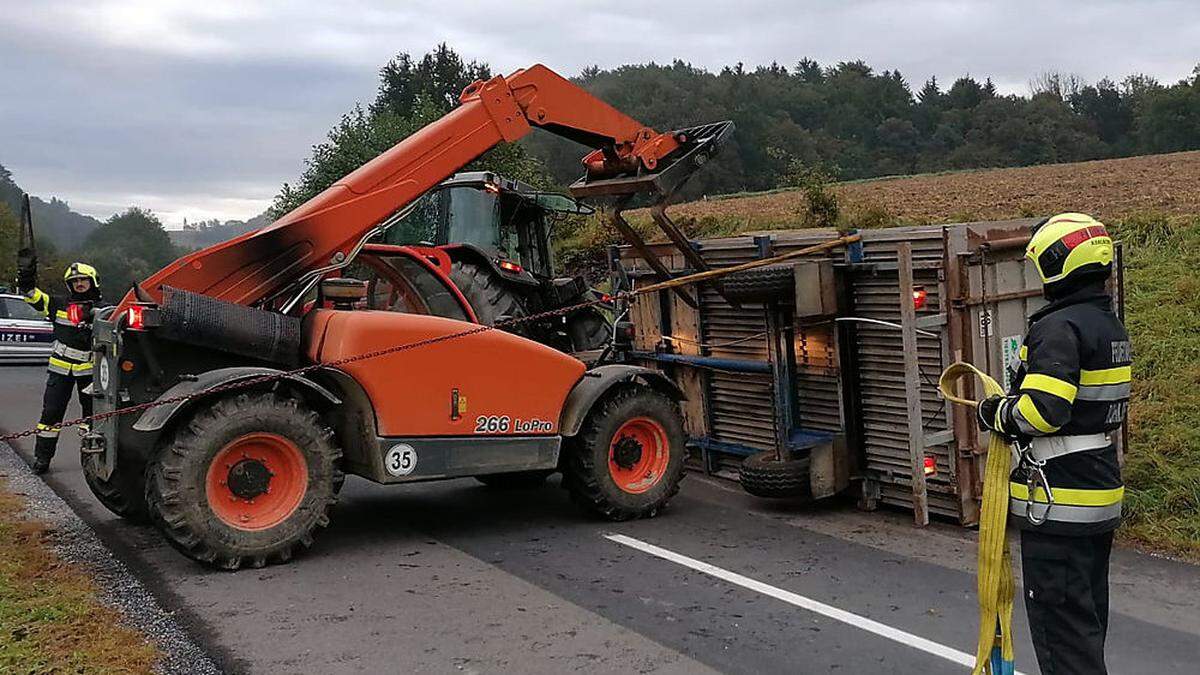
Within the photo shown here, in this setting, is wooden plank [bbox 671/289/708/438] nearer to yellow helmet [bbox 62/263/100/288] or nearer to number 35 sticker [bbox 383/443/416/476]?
number 35 sticker [bbox 383/443/416/476]

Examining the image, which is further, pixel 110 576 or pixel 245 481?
pixel 245 481

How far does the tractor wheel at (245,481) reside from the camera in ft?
19.2

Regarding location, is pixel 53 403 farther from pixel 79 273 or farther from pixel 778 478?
pixel 778 478

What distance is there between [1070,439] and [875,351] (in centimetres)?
351

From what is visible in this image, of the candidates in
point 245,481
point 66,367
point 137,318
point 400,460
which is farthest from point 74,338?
point 400,460

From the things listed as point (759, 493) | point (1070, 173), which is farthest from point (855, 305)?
point (1070, 173)

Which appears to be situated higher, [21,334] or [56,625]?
[21,334]

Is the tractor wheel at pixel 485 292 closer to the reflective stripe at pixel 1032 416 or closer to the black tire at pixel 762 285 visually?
the black tire at pixel 762 285

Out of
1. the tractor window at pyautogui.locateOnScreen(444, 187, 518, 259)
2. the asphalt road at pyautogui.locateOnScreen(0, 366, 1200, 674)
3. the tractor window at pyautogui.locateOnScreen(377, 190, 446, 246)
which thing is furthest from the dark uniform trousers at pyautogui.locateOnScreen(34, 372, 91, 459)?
the tractor window at pyautogui.locateOnScreen(444, 187, 518, 259)

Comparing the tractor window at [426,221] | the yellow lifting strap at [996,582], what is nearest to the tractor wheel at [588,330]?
the tractor window at [426,221]

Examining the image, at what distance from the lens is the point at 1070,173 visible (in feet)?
94.9

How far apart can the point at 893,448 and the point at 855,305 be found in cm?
104

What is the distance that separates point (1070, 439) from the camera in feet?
12.3

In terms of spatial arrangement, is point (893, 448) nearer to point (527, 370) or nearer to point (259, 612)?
point (527, 370)
